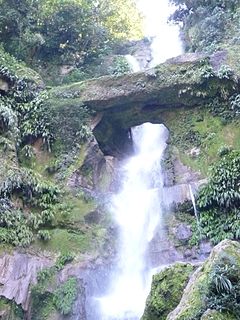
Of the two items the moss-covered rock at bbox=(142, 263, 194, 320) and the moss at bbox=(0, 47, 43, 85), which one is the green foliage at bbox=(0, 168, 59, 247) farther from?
the moss-covered rock at bbox=(142, 263, 194, 320)

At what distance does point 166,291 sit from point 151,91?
1008cm

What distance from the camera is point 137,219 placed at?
43.5 feet

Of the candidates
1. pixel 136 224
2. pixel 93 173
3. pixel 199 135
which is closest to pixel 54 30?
pixel 93 173

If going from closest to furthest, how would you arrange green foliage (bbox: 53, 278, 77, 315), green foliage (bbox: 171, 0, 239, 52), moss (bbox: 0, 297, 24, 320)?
1. moss (bbox: 0, 297, 24, 320)
2. green foliage (bbox: 53, 278, 77, 315)
3. green foliage (bbox: 171, 0, 239, 52)

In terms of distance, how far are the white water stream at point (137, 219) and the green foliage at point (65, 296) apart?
30.7 inches

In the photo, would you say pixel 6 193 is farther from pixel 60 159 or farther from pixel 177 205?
pixel 177 205

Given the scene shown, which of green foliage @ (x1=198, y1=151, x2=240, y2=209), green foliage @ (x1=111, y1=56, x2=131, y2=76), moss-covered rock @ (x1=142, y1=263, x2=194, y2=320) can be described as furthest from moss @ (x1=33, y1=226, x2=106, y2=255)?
green foliage @ (x1=111, y1=56, x2=131, y2=76)

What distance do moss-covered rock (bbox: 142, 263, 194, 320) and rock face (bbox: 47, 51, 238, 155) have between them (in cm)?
956

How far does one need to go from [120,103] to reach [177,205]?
4.83 metres

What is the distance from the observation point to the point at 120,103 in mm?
15750

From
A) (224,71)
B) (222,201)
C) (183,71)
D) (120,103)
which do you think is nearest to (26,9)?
(120,103)

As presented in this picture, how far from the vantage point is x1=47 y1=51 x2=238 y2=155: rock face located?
49.1 ft

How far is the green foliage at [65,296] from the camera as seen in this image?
1024 cm

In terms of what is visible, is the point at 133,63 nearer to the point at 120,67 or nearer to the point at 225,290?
the point at 120,67
